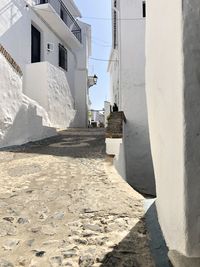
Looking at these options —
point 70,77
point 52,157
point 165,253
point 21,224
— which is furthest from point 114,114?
point 70,77

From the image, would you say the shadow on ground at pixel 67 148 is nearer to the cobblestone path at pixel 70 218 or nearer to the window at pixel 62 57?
the cobblestone path at pixel 70 218

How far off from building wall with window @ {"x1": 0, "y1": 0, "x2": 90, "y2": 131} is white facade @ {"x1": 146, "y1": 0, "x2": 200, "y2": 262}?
1088 cm

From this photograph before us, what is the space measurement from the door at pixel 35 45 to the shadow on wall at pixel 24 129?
16.6ft

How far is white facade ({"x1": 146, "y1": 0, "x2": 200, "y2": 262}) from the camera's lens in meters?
2.06

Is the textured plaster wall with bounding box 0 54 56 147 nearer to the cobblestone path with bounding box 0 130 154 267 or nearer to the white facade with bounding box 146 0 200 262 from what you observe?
the cobblestone path with bounding box 0 130 154 267

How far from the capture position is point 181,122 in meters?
2.11

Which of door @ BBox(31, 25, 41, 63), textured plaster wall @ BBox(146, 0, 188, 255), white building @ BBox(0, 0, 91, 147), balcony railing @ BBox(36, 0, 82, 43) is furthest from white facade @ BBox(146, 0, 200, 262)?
balcony railing @ BBox(36, 0, 82, 43)

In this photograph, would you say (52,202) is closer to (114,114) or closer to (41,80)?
(114,114)

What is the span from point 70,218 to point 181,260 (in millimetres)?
1825

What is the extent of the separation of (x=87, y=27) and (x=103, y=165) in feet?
59.7

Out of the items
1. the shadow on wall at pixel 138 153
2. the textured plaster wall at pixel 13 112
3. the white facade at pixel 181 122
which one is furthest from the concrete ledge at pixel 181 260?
the shadow on wall at pixel 138 153

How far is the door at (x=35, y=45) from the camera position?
15.2 metres

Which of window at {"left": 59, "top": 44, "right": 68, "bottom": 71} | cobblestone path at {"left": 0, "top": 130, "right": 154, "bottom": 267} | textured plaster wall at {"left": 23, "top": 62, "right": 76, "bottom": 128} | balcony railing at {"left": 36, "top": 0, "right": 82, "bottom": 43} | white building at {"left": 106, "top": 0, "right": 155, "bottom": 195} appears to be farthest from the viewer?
window at {"left": 59, "top": 44, "right": 68, "bottom": 71}

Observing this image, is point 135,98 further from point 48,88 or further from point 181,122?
point 181,122
